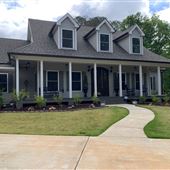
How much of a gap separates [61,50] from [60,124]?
9.81 meters

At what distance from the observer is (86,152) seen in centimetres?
689

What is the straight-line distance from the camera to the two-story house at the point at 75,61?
792 inches

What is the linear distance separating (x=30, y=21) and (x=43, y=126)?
1464 centimetres

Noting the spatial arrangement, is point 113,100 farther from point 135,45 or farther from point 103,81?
point 135,45

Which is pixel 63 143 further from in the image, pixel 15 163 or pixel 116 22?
pixel 116 22

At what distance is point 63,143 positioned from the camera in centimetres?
808

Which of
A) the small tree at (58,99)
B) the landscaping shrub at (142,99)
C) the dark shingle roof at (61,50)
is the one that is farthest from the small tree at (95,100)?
the landscaping shrub at (142,99)

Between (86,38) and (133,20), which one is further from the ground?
(133,20)

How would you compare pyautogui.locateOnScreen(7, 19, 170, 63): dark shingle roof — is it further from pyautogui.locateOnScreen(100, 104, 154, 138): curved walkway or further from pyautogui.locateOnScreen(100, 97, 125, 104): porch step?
pyautogui.locateOnScreen(100, 104, 154, 138): curved walkway

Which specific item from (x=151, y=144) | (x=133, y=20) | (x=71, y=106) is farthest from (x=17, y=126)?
(x=133, y=20)

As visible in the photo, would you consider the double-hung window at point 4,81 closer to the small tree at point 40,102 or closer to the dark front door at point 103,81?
the small tree at point 40,102

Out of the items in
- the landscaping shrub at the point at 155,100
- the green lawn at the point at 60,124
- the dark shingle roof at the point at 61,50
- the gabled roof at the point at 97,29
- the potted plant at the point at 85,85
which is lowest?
the green lawn at the point at 60,124

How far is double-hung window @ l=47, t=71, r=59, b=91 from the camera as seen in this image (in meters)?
21.5

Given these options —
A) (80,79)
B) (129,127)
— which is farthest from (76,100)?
(129,127)
